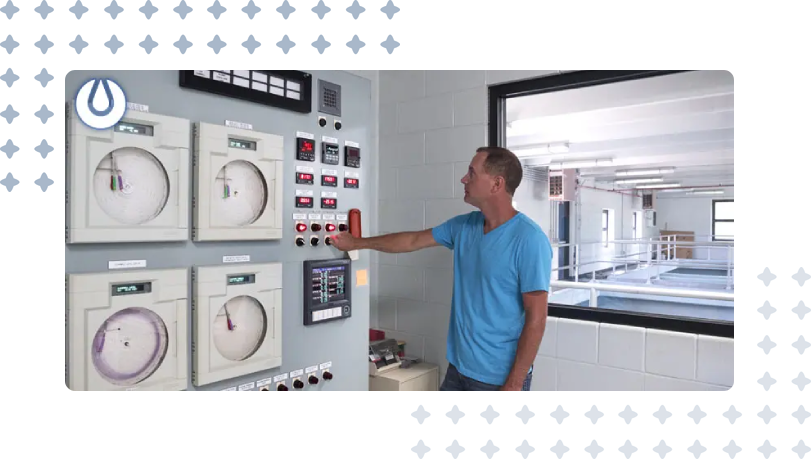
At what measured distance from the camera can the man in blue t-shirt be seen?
1954 millimetres

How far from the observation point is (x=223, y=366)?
6.57 feet

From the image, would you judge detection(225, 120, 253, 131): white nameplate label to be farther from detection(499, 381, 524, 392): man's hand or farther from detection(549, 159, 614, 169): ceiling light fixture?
detection(549, 159, 614, 169): ceiling light fixture

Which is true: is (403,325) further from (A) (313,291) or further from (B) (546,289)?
(B) (546,289)

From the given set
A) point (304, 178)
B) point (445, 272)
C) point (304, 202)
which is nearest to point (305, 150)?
point (304, 178)

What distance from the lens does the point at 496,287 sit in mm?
2049

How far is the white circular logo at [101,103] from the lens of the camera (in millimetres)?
1647

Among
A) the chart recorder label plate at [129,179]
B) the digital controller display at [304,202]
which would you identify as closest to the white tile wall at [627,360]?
the digital controller display at [304,202]

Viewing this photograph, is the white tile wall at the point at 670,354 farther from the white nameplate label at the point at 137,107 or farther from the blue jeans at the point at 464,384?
the white nameplate label at the point at 137,107

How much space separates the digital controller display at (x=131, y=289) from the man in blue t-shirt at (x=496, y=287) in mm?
1198

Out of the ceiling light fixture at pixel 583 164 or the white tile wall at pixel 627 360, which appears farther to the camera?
the ceiling light fixture at pixel 583 164

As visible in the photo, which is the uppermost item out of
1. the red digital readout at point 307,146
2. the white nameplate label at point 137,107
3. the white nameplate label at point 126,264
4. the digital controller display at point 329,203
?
the white nameplate label at point 137,107

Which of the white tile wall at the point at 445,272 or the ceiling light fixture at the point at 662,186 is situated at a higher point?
the ceiling light fixture at the point at 662,186

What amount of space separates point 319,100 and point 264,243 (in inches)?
27.7

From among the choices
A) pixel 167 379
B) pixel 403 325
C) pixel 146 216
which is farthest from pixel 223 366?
pixel 403 325
